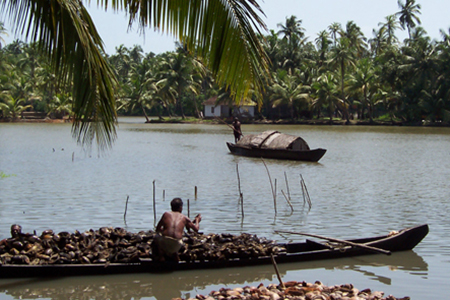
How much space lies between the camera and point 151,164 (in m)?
25.3

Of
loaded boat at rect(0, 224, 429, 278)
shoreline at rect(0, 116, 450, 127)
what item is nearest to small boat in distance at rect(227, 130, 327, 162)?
loaded boat at rect(0, 224, 429, 278)

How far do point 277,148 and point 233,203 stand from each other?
11488 mm

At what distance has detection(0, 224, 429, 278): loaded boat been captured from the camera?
7801mm

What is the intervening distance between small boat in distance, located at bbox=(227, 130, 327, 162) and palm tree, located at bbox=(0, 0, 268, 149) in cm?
1945

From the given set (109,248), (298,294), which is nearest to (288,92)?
(109,248)

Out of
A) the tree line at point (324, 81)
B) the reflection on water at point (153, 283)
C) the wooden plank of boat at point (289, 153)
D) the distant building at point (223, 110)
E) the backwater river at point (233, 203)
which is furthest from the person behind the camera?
the distant building at point (223, 110)

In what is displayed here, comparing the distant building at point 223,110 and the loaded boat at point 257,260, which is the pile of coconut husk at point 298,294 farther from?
the distant building at point 223,110

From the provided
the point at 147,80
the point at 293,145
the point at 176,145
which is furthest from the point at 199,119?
the point at 293,145

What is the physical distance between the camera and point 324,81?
189 feet

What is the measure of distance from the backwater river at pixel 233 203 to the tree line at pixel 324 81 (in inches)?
955

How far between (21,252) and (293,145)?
1938cm

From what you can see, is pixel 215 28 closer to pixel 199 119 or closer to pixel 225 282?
pixel 225 282

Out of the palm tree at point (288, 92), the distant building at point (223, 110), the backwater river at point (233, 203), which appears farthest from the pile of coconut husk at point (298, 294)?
the distant building at point (223, 110)

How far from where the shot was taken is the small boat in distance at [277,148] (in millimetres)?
25797
